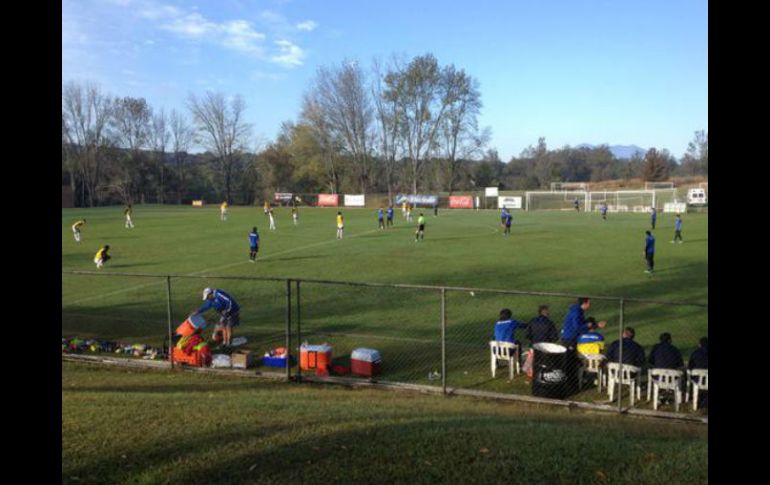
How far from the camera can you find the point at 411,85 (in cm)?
8500

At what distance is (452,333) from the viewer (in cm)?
1370

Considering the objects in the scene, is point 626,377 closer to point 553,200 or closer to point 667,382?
point 667,382

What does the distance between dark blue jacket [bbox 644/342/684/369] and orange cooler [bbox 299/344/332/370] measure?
591 centimetres

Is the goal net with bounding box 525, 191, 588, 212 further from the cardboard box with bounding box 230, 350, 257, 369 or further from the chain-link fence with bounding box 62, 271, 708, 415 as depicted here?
the cardboard box with bounding box 230, 350, 257, 369

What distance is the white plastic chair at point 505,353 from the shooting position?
1061 centimetres

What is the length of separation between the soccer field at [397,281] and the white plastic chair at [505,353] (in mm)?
389

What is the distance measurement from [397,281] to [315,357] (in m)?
10.0

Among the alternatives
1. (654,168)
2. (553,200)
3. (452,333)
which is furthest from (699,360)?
(654,168)

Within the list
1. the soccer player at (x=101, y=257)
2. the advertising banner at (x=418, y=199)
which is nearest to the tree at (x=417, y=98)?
the advertising banner at (x=418, y=199)
